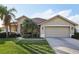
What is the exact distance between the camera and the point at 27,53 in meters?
5.86

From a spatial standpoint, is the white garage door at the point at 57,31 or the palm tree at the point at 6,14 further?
the white garage door at the point at 57,31

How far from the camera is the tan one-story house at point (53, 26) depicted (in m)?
5.88

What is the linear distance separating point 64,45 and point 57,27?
0.45 metres

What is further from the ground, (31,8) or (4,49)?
(31,8)

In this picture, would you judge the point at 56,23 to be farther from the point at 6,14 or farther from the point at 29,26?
the point at 6,14

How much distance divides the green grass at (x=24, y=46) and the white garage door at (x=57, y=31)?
242 mm

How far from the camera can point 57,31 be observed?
19.8 ft

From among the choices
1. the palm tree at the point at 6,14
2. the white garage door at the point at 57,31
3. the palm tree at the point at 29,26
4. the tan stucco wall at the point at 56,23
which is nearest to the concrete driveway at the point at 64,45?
the white garage door at the point at 57,31

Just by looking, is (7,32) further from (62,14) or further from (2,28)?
(62,14)

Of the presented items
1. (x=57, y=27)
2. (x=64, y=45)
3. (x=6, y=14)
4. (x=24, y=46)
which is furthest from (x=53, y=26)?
(x=6, y=14)

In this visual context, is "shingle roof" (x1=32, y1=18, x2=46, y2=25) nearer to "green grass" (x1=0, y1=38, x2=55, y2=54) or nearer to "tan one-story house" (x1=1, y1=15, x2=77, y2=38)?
"tan one-story house" (x1=1, y1=15, x2=77, y2=38)

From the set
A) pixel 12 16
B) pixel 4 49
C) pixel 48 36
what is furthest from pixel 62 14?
pixel 4 49

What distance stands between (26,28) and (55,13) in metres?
0.75

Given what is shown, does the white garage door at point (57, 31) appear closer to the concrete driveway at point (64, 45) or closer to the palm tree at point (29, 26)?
the concrete driveway at point (64, 45)
